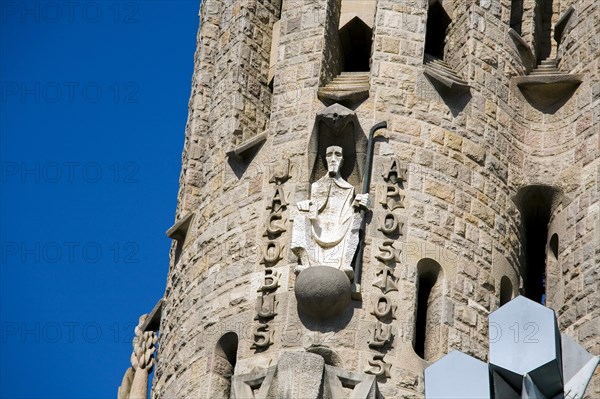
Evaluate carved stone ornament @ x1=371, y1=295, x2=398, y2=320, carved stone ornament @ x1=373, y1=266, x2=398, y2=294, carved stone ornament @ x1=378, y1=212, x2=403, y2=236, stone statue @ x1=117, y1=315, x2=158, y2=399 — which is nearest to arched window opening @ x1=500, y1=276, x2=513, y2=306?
carved stone ornament @ x1=378, y1=212, x2=403, y2=236

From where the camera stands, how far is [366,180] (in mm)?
26578

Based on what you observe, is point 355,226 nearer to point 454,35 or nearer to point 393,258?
point 393,258

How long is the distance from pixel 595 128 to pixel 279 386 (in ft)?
22.3

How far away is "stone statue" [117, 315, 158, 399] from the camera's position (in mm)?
29188

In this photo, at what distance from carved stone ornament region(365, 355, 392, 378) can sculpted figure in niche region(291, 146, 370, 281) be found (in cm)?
115

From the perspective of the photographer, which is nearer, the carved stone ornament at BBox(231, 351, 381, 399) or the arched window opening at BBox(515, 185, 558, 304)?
the carved stone ornament at BBox(231, 351, 381, 399)

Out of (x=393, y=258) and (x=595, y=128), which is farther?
(x=595, y=128)

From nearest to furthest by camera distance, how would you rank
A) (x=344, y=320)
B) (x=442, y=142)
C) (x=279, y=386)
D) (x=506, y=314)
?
(x=506, y=314) → (x=279, y=386) → (x=344, y=320) → (x=442, y=142)

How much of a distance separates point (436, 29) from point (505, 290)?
14.2 ft

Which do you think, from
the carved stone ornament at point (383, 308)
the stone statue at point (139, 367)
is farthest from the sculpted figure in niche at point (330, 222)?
the stone statue at point (139, 367)

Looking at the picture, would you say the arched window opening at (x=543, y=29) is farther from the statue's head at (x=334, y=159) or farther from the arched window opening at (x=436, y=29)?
the statue's head at (x=334, y=159)

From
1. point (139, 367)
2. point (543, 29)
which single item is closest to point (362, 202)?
point (139, 367)

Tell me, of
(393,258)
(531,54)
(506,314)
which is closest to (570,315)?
(393,258)

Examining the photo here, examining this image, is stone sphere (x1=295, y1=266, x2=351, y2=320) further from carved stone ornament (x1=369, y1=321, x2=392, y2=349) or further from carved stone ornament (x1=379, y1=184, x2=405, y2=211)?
carved stone ornament (x1=379, y1=184, x2=405, y2=211)
